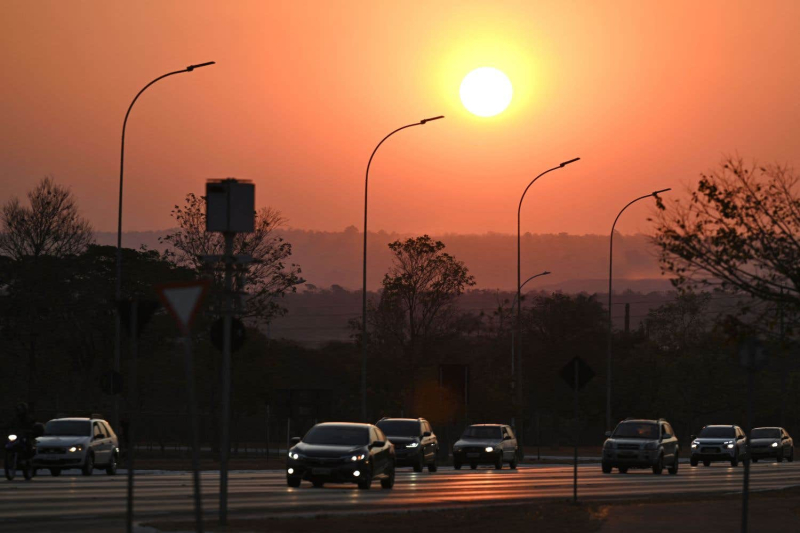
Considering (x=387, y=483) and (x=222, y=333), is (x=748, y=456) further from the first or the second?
(x=387, y=483)

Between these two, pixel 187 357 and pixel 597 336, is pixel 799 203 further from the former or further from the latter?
pixel 597 336

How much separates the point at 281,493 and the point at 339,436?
3.73m

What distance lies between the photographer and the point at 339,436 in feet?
102

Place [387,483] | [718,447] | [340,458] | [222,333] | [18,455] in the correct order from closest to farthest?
[222,333] < [340,458] < [387,483] < [18,455] < [718,447]

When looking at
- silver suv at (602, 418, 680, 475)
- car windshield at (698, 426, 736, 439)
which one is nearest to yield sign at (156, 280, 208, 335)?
silver suv at (602, 418, 680, 475)

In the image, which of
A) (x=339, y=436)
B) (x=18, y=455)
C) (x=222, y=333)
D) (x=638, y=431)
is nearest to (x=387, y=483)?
(x=339, y=436)

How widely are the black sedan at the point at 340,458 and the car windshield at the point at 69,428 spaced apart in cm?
783

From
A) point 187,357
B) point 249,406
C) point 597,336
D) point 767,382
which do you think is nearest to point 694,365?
point 767,382

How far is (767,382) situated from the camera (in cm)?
9394

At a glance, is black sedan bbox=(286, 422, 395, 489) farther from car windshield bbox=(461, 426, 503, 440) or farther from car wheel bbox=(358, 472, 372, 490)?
car windshield bbox=(461, 426, 503, 440)

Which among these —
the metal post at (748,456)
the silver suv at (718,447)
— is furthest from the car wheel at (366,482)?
the silver suv at (718,447)

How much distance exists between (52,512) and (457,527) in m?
6.29

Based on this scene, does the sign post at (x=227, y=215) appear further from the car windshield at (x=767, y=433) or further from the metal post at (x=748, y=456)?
the car windshield at (x=767, y=433)

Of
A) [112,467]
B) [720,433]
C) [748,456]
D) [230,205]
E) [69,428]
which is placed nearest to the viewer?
[748,456]
